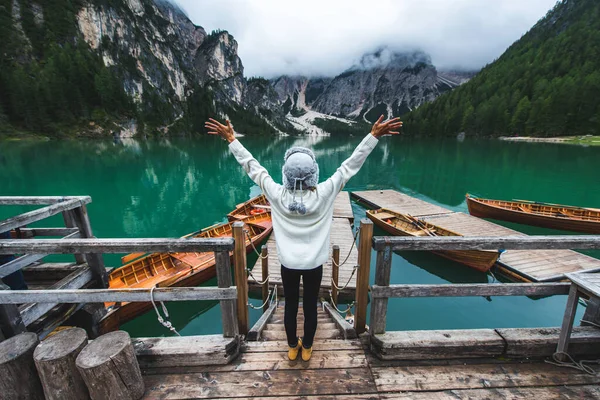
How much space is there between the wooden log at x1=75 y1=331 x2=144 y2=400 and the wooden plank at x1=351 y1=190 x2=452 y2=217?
55.9 feet

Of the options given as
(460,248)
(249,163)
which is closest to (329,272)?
(460,248)

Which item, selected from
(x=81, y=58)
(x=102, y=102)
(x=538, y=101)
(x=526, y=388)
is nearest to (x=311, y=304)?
(x=526, y=388)

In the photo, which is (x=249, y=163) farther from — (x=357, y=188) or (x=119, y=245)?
(x=357, y=188)

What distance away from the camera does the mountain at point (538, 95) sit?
69.2 m

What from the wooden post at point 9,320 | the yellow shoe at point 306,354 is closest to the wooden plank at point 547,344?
the yellow shoe at point 306,354

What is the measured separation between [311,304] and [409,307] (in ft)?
23.7

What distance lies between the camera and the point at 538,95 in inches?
3206

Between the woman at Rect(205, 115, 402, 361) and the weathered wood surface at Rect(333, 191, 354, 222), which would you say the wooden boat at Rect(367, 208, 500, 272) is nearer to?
the weathered wood surface at Rect(333, 191, 354, 222)

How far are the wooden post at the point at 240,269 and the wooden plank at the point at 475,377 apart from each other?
1780 millimetres

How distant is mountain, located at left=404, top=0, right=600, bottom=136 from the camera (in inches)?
2724

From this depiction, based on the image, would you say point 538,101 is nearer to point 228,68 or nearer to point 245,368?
point 245,368

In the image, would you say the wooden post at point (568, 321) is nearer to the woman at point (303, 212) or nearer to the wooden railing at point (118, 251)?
the woman at point (303, 212)

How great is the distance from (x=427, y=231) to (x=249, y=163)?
1116cm

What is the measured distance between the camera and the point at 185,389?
265cm
